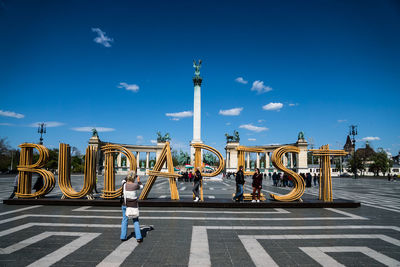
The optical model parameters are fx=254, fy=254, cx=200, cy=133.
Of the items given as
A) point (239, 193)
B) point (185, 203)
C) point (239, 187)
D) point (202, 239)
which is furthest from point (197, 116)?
point (202, 239)

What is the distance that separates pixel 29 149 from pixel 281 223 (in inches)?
613

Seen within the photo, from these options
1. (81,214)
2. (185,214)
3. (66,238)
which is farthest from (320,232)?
(81,214)

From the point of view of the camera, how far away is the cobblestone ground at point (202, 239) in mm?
6574

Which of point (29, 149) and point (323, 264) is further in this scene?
point (29, 149)

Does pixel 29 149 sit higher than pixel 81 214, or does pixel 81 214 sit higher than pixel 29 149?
pixel 29 149

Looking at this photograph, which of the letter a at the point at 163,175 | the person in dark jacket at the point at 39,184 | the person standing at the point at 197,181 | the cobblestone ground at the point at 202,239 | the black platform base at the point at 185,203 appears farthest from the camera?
the person in dark jacket at the point at 39,184

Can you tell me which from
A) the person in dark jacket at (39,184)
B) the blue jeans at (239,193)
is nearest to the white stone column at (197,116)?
the blue jeans at (239,193)

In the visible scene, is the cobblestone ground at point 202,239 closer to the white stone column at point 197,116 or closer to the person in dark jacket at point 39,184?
the person in dark jacket at point 39,184

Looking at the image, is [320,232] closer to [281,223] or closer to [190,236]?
[281,223]

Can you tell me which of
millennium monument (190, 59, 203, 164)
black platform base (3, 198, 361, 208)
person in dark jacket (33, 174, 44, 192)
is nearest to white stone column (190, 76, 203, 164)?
millennium monument (190, 59, 203, 164)

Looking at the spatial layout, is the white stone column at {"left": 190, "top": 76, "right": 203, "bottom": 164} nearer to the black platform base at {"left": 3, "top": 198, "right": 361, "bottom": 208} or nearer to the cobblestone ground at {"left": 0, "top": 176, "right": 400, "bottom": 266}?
the black platform base at {"left": 3, "top": 198, "right": 361, "bottom": 208}

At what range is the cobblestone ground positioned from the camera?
6.57 metres

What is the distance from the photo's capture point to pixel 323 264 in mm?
6352

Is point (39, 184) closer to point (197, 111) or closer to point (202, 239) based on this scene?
point (202, 239)
